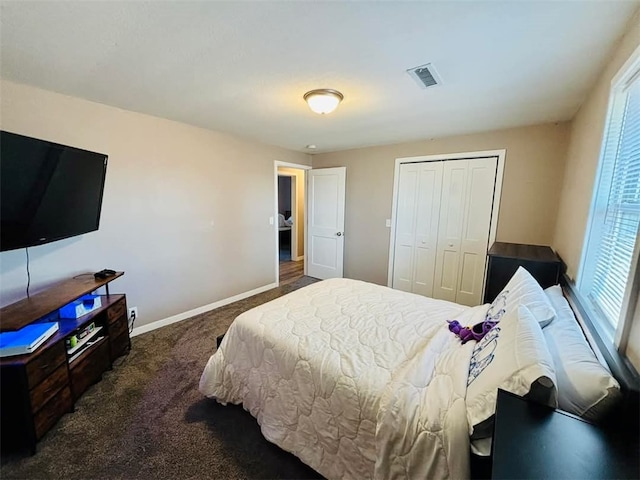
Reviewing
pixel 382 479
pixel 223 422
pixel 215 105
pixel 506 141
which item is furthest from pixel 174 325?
pixel 506 141

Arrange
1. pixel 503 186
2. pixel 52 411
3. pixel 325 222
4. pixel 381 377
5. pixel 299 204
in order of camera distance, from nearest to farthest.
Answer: pixel 381 377 → pixel 52 411 → pixel 503 186 → pixel 325 222 → pixel 299 204

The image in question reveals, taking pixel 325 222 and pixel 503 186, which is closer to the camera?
pixel 503 186

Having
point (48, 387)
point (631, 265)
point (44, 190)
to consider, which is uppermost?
point (44, 190)

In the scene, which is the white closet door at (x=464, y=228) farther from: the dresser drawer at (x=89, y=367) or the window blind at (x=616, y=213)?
the dresser drawer at (x=89, y=367)

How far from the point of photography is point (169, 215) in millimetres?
2971

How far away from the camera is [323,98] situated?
203 cm

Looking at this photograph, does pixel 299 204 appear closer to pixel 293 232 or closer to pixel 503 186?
pixel 293 232

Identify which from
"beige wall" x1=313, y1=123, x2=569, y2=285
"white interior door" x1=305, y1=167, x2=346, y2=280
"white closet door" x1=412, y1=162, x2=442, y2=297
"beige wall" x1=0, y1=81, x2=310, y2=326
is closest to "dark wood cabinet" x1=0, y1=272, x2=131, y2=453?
"beige wall" x1=0, y1=81, x2=310, y2=326

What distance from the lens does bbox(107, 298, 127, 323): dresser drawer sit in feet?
7.38

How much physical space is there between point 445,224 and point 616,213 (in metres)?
2.11

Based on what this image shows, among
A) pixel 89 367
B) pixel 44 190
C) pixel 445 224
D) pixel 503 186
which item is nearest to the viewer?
pixel 44 190

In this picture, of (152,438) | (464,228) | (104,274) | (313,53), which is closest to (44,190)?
(104,274)

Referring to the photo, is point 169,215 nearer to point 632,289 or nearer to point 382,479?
point 382,479

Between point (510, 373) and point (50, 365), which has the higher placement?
point (510, 373)
